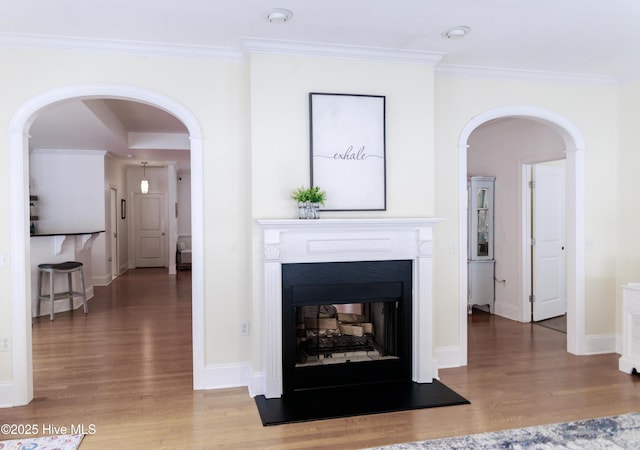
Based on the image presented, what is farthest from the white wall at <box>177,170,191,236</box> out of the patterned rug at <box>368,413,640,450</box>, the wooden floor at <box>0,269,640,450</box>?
the patterned rug at <box>368,413,640,450</box>

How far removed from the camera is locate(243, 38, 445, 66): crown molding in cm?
348

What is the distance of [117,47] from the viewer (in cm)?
348

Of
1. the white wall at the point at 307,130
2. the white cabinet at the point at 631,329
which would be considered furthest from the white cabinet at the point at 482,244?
the white wall at the point at 307,130

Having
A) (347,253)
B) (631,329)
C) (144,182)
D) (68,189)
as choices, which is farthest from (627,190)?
(144,182)

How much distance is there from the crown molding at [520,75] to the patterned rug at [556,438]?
2.82 metres

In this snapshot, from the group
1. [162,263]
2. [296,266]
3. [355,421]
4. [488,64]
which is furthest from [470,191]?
[162,263]

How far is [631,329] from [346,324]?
2346mm

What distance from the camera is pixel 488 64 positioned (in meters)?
4.06

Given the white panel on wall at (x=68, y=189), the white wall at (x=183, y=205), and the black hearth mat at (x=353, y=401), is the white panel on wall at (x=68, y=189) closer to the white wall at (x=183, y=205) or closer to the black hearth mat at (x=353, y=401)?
the white wall at (x=183, y=205)

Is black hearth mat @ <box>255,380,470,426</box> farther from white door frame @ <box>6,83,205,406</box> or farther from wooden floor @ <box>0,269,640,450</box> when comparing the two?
white door frame @ <box>6,83,205,406</box>

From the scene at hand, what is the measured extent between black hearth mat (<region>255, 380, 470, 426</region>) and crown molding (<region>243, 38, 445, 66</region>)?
98.9 inches

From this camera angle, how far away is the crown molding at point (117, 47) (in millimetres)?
3342

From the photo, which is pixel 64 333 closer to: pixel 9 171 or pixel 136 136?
pixel 9 171

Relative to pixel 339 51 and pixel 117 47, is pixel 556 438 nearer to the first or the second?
pixel 339 51
